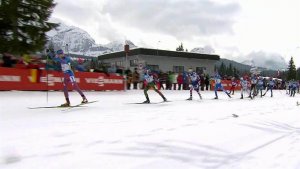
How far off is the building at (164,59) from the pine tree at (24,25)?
74.2 feet

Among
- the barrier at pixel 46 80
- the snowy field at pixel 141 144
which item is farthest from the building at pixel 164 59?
the snowy field at pixel 141 144

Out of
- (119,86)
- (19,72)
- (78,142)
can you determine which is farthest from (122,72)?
(78,142)

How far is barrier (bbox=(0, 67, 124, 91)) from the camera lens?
19.5m

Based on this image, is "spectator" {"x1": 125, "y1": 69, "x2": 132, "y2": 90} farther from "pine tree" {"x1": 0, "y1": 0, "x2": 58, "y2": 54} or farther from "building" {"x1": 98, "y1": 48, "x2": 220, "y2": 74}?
"building" {"x1": 98, "y1": 48, "x2": 220, "y2": 74}

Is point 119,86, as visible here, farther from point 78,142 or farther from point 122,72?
point 78,142

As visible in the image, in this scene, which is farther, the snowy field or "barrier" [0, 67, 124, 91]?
"barrier" [0, 67, 124, 91]

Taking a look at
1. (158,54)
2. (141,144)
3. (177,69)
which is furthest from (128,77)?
(177,69)

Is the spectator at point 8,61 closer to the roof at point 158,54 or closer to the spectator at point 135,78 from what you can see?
the spectator at point 135,78

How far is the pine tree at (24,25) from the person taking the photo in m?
28.5

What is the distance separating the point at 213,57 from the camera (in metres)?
62.2

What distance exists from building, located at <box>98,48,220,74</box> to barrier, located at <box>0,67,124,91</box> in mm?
26021

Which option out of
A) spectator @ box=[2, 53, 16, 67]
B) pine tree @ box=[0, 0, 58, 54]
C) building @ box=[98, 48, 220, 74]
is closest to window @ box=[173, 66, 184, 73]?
building @ box=[98, 48, 220, 74]

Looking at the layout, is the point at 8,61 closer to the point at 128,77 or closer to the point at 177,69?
the point at 128,77

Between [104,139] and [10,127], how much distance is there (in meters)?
2.71
